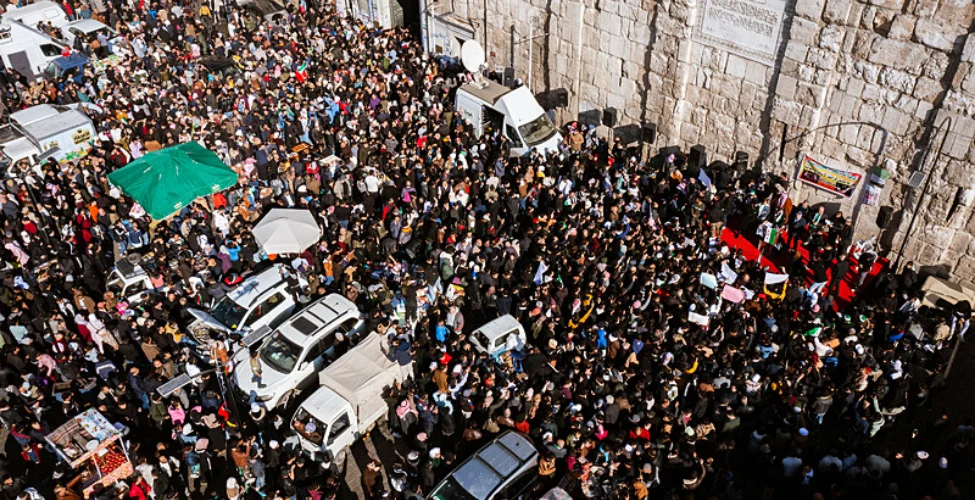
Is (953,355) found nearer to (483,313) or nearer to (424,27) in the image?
(483,313)

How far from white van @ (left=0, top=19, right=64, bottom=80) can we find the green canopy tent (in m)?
11.4

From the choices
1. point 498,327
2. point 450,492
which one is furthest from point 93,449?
point 498,327

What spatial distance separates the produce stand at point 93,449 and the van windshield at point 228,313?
310 centimetres

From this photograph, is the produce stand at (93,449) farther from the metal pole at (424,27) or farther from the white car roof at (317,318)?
the metal pole at (424,27)

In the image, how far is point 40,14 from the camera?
→ 29906 mm

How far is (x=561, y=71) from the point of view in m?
24.9

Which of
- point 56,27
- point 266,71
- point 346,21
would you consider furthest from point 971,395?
point 56,27

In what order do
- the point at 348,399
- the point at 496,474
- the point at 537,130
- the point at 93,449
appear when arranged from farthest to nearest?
the point at 537,130 < the point at 348,399 < the point at 93,449 < the point at 496,474

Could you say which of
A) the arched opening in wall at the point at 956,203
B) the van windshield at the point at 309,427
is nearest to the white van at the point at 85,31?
the van windshield at the point at 309,427

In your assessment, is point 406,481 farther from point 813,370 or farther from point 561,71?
point 561,71

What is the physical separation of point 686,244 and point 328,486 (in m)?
9.58

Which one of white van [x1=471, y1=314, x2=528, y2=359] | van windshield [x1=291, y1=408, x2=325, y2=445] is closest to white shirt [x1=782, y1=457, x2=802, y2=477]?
white van [x1=471, y1=314, x2=528, y2=359]

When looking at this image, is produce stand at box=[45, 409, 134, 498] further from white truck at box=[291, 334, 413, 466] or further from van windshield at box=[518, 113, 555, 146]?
van windshield at box=[518, 113, 555, 146]

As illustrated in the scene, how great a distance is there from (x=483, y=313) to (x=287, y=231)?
5084 mm
